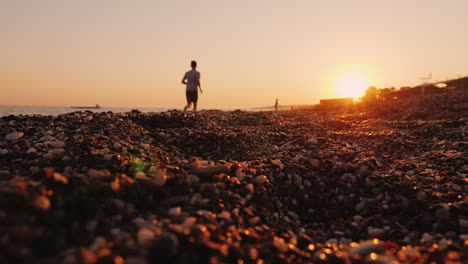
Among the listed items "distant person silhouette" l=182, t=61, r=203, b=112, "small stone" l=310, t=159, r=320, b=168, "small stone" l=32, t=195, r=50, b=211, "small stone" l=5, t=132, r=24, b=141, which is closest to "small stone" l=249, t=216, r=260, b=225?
"small stone" l=32, t=195, r=50, b=211

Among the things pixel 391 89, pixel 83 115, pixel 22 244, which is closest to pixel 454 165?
pixel 22 244

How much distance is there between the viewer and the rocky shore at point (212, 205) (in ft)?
5.73

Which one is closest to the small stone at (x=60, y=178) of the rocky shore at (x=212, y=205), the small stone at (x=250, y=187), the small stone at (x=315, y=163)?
the rocky shore at (x=212, y=205)

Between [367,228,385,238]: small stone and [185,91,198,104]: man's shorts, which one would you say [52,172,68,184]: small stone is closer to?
[367,228,385,238]: small stone

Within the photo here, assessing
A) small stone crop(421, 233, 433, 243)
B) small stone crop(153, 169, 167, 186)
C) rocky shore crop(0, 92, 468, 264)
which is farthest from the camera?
small stone crop(153, 169, 167, 186)

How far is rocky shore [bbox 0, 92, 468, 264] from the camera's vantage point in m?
1.75

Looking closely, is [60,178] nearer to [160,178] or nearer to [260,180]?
[160,178]

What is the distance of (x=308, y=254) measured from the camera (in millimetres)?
2271

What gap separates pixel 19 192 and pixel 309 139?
5574 mm

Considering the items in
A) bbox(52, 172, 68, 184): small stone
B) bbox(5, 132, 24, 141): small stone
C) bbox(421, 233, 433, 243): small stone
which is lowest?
bbox(421, 233, 433, 243): small stone

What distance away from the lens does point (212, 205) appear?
257 cm

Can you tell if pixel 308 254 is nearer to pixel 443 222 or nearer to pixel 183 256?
Answer: pixel 183 256

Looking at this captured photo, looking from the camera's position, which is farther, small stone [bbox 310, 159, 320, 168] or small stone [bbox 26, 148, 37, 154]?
small stone [bbox 310, 159, 320, 168]

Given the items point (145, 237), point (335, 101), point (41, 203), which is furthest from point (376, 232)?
point (335, 101)
